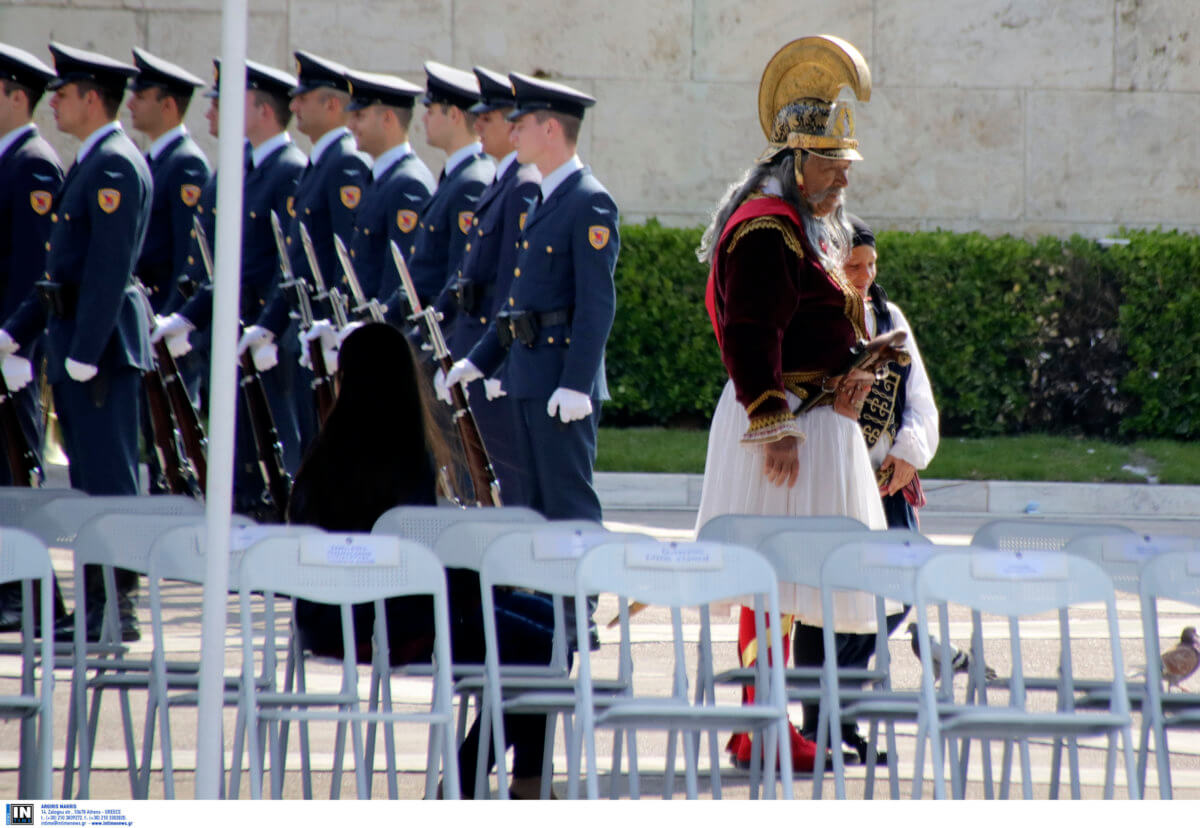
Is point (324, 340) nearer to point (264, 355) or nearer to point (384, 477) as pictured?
point (264, 355)

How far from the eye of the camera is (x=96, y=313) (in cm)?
654

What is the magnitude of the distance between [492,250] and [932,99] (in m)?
6.78

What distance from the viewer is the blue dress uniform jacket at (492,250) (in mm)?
7148

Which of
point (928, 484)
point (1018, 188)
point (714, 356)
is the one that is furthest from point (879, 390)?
point (1018, 188)

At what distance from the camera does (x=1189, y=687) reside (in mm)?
5965

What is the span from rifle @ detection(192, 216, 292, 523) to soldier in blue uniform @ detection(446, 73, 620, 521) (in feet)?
5.99

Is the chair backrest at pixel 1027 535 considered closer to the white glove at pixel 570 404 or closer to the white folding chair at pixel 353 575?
the white folding chair at pixel 353 575

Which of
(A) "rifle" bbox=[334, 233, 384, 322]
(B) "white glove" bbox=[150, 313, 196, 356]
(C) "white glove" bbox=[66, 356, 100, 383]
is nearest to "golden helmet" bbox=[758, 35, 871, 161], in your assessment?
(C) "white glove" bbox=[66, 356, 100, 383]

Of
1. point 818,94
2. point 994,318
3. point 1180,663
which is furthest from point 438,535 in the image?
point 994,318

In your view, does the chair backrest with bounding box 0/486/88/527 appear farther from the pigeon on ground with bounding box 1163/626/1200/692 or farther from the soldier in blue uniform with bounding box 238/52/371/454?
the soldier in blue uniform with bounding box 238/52/371/454

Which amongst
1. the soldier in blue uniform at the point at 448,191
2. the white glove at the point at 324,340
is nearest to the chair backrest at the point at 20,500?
Result: the soldier in blue uniform at the point at 448,191

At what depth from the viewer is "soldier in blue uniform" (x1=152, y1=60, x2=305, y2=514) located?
27.6 ft
